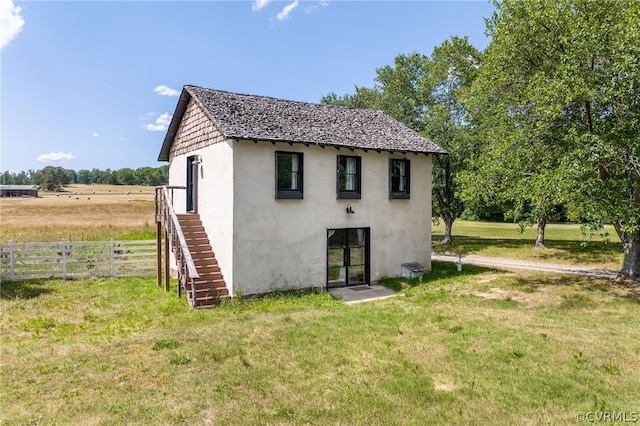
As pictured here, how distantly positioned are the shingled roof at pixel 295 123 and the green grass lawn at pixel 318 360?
19.0 feet

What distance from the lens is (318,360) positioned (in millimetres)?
7566

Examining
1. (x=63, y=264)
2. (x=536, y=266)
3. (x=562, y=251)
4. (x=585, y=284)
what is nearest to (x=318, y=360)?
(x=585, y=284)

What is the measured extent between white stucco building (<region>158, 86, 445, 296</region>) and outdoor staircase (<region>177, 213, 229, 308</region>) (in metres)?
0.30

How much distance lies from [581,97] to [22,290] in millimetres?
21210

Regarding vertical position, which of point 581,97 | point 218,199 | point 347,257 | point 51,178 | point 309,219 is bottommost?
point 347,257

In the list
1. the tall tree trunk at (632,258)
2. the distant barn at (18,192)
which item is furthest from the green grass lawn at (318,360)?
the distant barn at (18,192)

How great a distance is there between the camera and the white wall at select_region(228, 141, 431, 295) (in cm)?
1291

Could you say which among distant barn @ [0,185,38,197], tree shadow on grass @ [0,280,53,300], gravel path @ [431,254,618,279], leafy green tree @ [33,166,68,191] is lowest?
gravel path @ [431,254,618,279]

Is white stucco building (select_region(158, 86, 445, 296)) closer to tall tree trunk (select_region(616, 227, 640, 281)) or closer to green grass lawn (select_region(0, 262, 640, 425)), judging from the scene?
green grass lawn (select_region(0, 262, 640, 425))

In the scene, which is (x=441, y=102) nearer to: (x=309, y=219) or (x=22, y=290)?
(x=309, y=219)

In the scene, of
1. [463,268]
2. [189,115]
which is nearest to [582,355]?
[463,268]

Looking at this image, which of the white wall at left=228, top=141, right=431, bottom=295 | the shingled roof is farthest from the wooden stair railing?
the shingled roof

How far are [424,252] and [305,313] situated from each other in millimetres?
7970

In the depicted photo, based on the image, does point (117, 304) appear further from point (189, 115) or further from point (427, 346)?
point (427, 346)
